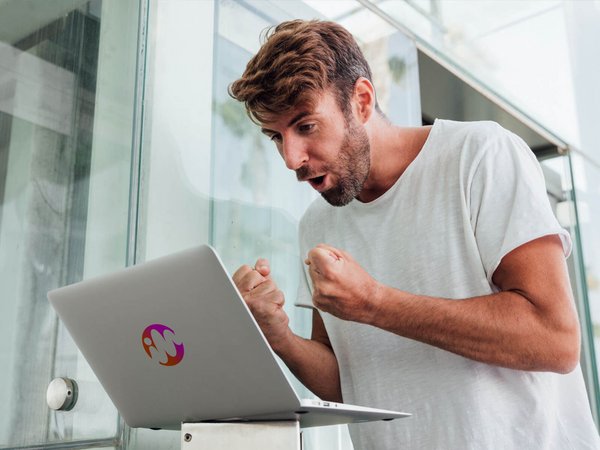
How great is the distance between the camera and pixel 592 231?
10.4 ft

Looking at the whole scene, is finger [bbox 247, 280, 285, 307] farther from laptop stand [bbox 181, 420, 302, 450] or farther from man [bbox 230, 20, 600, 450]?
laptop stand [bbox 181, 420, 302, 450]

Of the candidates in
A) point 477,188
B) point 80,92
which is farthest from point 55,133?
point 477,188

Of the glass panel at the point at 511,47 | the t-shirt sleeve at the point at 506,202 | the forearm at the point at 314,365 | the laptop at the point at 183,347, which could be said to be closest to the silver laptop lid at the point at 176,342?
the laptop at the point at 183,347

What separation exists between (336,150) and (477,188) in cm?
26

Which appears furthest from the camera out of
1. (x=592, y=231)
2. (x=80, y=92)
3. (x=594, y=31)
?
(x=592, y=231)

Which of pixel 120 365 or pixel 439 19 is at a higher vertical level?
pixel 439 19

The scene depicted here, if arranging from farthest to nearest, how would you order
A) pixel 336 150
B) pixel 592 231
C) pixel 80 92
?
pixel 592 231 → pixel 80 92 → pixel 336 150

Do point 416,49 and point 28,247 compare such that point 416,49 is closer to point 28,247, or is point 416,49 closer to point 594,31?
point 594,31

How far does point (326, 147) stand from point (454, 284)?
0.32 meters

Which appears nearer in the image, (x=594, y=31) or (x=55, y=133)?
(x=55, y=133)

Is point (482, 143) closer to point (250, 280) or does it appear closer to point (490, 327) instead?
point (490, 327)

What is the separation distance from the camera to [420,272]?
4.10 ft

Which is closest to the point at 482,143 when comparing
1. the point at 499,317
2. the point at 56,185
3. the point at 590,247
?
the point at 499,317

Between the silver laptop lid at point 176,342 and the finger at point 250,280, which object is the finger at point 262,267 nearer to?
the finger at point 250,280
